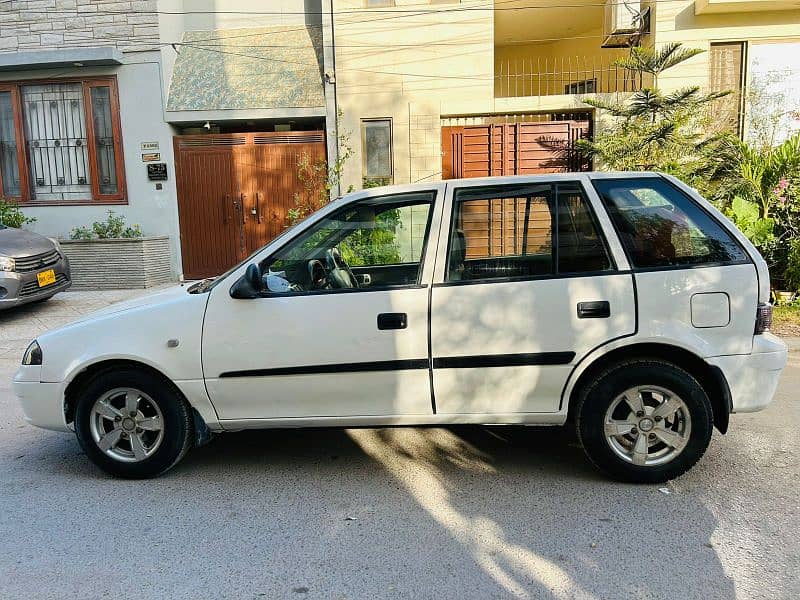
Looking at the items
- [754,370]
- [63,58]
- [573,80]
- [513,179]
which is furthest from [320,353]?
[573,80]

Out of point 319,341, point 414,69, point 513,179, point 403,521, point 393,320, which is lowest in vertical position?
point 403,521

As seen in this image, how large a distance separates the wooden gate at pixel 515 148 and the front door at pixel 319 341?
26.6 ft

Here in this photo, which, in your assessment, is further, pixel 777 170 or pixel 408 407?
pixel 777 170

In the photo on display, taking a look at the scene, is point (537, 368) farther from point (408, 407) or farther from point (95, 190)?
point (95, 190)

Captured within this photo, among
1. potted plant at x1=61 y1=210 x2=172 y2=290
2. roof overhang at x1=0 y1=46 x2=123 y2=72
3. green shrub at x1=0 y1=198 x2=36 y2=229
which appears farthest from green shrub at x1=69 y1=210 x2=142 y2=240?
roof overhang at x1=0 y1=46 x2=123 y2=72

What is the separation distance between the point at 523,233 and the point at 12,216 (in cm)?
1126

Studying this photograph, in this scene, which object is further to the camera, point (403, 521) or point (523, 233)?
point (523, 233)

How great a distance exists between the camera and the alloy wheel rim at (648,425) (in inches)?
151

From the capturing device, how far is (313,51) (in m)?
12.6

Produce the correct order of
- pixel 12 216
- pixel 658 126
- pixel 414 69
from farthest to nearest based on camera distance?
pixel 12 216
pixel 414 69
pixel 658 126

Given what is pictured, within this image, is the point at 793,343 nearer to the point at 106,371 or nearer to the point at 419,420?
the point at 419,420

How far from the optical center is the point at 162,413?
4.06 meters

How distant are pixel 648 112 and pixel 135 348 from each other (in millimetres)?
9040

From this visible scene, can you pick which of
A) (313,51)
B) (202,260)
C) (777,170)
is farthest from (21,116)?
(777,170)
